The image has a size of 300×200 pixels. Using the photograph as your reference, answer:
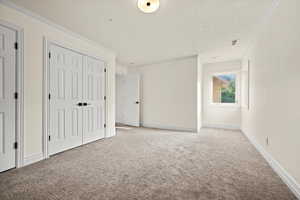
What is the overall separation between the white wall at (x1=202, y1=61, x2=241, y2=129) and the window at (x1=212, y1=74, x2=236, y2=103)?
21 centimetres

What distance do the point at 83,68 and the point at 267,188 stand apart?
375cm

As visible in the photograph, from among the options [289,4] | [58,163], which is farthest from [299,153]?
[58,163]

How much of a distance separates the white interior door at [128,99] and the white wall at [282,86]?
12.8 feet

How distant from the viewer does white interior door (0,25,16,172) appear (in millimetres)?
2059

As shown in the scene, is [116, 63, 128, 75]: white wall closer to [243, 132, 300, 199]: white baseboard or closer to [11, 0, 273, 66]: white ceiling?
[11, 0, 273, 66]: white ceiling

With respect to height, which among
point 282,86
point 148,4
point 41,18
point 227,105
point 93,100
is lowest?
point 227,105

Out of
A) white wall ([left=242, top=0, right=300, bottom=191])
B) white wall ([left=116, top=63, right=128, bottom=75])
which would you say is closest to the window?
white wall ([left=242, top=0, right=300, bottom=191])

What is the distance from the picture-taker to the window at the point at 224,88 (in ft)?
17.7

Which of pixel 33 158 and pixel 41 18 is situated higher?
pixel 41 18

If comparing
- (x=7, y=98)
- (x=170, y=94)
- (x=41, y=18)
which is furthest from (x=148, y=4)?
(x=170, y=94)

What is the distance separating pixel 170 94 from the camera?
5082 millimetres

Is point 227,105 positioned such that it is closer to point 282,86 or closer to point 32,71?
point 282,86

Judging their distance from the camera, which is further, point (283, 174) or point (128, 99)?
point (128, 99)

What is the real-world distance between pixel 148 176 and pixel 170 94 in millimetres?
3403
